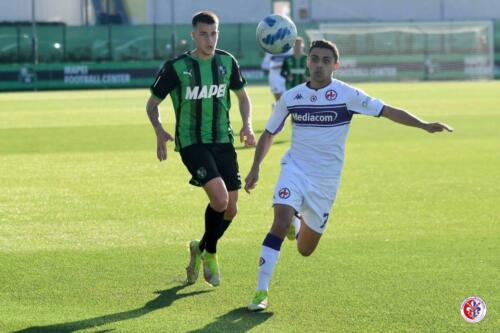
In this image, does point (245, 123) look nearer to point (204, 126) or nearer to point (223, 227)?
point (204, 126)

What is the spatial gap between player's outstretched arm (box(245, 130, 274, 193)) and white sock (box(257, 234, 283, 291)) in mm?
463

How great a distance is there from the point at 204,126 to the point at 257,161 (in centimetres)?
100

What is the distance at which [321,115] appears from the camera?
8.09 m

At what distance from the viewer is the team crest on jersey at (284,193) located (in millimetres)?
7910

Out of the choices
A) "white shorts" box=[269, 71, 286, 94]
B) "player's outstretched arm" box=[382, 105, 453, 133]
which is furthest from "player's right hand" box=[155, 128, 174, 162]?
"white shorts" box=[269, 71, 286, 94]

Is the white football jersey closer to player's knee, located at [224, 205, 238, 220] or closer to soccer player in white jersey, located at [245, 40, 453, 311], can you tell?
soccer player in white jersey, located at [245, 40, 453, 311]

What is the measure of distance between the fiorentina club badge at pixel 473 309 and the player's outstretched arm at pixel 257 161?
1.79 metres

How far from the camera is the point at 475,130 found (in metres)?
24.3

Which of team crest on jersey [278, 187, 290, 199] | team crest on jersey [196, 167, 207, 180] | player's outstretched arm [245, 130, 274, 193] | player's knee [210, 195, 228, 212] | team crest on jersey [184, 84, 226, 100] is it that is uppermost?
team crest on jersey [184, 84, 226, 100]

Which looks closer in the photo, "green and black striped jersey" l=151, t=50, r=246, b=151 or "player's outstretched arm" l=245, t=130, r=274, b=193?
"player's outstretched arm" l=245, t=130, r=274, b=193

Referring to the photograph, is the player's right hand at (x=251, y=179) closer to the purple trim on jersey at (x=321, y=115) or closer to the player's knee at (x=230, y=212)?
the purple trim on jersey at (x=321, y=115)

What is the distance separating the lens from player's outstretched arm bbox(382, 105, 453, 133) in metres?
7.71

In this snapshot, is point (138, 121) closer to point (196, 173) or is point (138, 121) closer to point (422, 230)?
point (422, 230)

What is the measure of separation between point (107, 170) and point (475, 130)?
1028 cm
